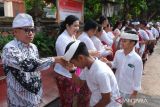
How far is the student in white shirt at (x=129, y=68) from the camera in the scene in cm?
419

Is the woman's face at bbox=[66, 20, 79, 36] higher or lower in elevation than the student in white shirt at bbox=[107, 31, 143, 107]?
higher

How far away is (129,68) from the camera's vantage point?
4.24 meters

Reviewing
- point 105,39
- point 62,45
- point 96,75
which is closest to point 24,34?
point 96,75

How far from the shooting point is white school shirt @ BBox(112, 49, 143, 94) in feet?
13.7

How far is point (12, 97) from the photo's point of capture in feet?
10.4

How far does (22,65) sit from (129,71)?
179 centimetres

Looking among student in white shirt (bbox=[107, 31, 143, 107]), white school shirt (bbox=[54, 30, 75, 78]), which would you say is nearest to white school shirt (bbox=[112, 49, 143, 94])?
student in white shirt (bbox=[107, 31, 143, 107])

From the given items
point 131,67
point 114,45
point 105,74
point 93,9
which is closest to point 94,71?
point 105,74

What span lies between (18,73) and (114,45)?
4.61 m

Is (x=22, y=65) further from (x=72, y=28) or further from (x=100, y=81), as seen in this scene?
(x=72, y=28)

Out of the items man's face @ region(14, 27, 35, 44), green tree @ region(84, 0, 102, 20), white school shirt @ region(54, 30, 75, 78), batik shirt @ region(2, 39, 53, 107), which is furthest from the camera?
green tree @ region(84, 0, 102, 20)

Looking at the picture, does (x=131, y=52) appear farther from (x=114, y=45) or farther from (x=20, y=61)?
(x=114, y=45)

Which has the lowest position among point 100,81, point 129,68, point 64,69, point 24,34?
point 64,69

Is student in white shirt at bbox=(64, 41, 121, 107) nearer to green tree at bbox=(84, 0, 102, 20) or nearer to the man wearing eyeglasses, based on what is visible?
the man wearing eyeglasses
